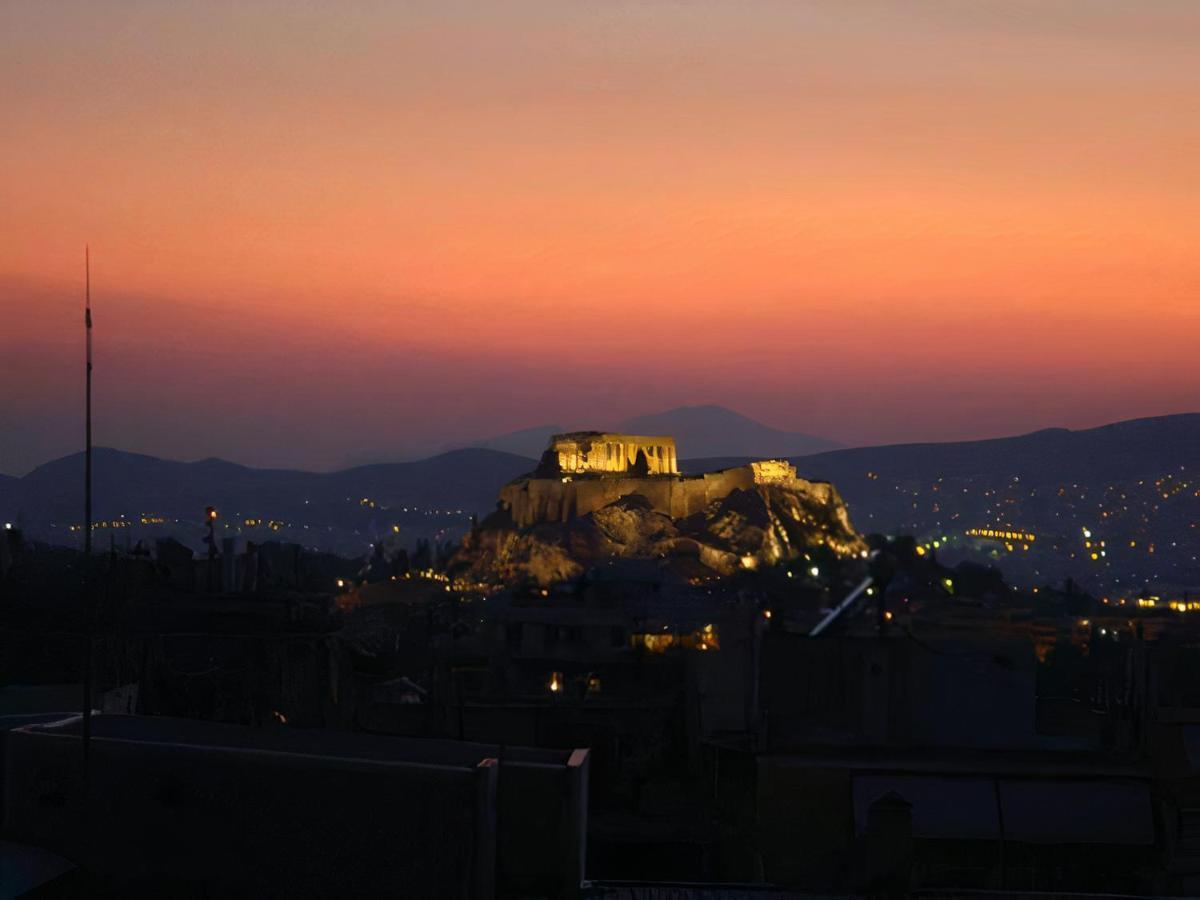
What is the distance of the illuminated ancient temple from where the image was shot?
133 meters

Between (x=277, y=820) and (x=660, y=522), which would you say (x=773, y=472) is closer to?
(x=660, y=522)

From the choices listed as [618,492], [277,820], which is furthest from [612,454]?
[277,820]

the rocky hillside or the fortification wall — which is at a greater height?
the fortification wall

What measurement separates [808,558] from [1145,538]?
1992 cm

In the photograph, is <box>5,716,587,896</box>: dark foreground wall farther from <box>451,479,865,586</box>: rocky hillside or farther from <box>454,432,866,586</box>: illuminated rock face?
<box>454,432,866,586</box>: illuminated rock face

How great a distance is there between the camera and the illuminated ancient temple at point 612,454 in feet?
436

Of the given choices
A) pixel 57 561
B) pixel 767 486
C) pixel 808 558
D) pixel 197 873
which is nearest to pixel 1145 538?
pixel 808 558

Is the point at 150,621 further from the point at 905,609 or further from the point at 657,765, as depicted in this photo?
the point at 905,609

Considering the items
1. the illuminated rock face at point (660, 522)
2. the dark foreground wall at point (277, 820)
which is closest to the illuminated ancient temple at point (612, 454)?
the illuminated rock face at point (660, 522)

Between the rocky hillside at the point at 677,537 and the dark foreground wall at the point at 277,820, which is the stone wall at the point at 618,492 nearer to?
the rocky hillside at the point at 677,537

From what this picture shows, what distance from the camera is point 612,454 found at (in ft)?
438

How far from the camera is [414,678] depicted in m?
39.7

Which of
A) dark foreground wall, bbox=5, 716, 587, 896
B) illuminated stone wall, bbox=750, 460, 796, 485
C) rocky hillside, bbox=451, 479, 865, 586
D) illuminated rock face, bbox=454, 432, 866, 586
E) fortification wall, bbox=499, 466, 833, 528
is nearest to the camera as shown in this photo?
dark foreground wall, bbox=5, 716, 587, 896

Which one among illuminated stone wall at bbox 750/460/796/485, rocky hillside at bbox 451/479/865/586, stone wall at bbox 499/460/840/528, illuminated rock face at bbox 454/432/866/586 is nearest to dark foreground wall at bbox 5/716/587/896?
rocky hillside at bbox 451/479/865/586
